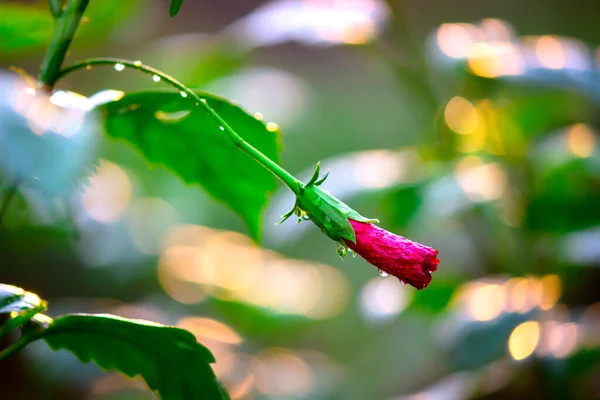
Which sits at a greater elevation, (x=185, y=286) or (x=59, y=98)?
(x=185, y=286)

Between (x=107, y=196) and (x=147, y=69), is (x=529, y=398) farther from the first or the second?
(x=147, y=69)

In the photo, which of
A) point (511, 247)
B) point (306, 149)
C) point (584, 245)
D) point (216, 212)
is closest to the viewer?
point (584, 245)

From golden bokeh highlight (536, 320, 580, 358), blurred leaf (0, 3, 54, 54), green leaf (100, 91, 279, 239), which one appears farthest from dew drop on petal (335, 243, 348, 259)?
golden bokeh highlight (536, 320, 580, 358)

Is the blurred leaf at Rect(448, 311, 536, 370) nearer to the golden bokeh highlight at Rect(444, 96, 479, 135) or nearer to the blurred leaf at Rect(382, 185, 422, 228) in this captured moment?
the blurred leaf at Rect(382, 185, 422, 228)

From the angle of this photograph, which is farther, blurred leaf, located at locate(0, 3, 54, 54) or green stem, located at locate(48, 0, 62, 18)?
blurred leaf, located at locate(0, 3, 54, 54)

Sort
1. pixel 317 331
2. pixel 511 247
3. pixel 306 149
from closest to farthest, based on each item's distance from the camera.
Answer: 1. pixel 511 247
2. pixel 317 331
3. pixel 306 149

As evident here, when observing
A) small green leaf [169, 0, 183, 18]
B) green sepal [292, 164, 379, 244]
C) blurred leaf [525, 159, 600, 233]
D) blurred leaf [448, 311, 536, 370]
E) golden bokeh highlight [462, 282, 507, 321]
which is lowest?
green sepal [292, 164, 379, 244]

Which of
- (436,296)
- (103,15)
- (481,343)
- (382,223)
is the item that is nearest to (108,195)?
(103,15)

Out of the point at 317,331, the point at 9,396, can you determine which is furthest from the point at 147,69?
the point at 317,331
